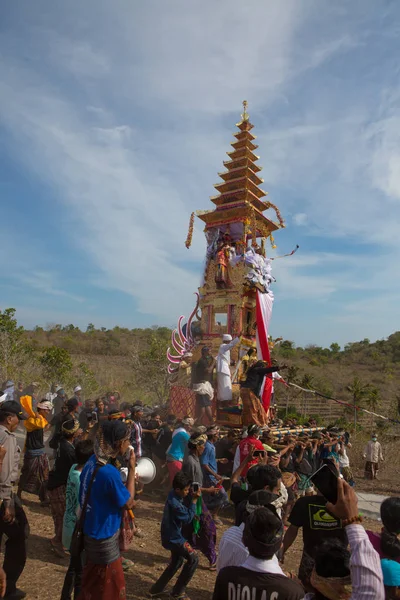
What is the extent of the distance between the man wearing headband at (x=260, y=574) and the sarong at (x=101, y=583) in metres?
1.36

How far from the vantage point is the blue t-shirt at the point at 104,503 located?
10.5 ft

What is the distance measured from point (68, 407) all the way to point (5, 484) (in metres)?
2.61

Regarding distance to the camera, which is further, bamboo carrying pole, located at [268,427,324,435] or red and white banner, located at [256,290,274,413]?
red and white banner, located at [256,290,274,413]

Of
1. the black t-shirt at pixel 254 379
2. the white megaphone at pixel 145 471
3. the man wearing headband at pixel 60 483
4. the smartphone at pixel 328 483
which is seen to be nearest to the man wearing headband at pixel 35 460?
the man wearing headband at pixel 60 483

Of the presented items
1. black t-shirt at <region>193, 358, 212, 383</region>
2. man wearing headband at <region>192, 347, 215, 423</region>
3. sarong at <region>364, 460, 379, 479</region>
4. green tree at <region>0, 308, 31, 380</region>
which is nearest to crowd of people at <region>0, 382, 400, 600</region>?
man wearing headband at <region>192, 347, 215, 423</region>

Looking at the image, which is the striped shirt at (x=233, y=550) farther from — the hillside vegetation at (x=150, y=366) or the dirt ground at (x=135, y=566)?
the hillside vegetation at (x=150, y=366)

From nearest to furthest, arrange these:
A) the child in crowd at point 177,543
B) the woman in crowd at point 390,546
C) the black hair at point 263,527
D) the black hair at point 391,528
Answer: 1. the black hair at point 263,527
2. the woman in crowd at point 390,546
3. the black hair at point 391,528
4. the child in crowd at point 177,543

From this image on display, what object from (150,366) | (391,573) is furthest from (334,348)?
(391,573)

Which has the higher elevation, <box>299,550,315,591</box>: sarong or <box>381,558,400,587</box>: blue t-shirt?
<box>381,558,400,587</box>: blue t-shirt

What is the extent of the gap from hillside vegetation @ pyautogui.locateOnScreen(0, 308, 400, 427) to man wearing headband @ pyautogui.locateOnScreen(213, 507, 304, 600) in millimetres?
19021

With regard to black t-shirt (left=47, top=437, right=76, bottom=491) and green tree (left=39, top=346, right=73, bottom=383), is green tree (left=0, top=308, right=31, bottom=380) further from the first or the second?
black t-shirt (left=47, top=437, right=76, bottom=491)

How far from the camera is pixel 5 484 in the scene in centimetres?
394

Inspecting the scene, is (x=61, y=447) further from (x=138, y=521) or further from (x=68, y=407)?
(x=138, y=521)

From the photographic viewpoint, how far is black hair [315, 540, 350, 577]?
7.11ft
